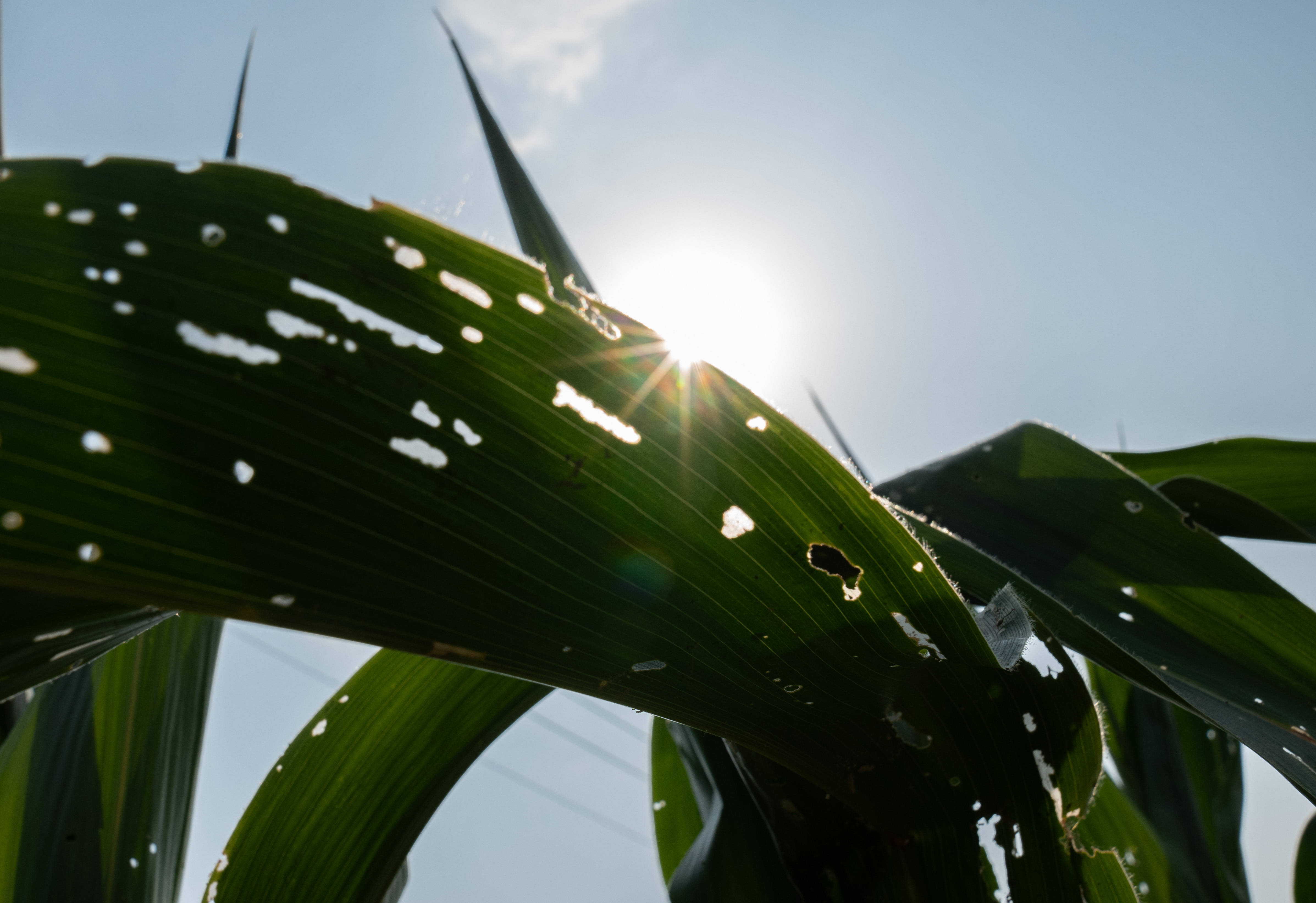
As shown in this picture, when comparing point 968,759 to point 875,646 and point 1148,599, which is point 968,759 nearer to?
point 875,646

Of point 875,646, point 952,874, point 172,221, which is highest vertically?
point 172,221

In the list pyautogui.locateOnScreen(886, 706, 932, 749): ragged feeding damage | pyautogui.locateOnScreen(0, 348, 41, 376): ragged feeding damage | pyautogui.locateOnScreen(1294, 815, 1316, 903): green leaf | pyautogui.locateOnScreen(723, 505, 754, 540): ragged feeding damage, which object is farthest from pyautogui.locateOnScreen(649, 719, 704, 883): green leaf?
pyautogui.locateOnScreen(1294, 815, 1316, 903): green leaf

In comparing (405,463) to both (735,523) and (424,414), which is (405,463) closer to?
(424,414)

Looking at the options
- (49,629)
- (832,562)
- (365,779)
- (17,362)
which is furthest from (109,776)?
(832,562)

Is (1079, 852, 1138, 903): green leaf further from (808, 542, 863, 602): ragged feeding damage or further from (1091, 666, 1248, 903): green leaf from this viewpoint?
(1091, 666, 1248, 903): green leaf

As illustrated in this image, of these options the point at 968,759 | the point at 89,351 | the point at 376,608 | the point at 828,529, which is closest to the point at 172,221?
the point at 89,351

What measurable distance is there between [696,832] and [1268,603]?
585mm

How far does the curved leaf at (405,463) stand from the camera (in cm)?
21

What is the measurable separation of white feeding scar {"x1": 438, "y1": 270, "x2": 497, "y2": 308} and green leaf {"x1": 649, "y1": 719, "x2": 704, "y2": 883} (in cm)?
64

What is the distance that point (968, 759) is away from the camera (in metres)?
0.38

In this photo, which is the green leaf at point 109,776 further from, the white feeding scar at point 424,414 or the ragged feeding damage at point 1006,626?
the ragged feeding damage at point 1006,626

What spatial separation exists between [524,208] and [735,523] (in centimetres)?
48

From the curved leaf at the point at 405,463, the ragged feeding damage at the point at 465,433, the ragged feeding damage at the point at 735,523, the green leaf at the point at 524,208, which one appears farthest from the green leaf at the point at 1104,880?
the green leaf at the point at 524,208

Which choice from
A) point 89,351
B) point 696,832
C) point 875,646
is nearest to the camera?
point 89,351
